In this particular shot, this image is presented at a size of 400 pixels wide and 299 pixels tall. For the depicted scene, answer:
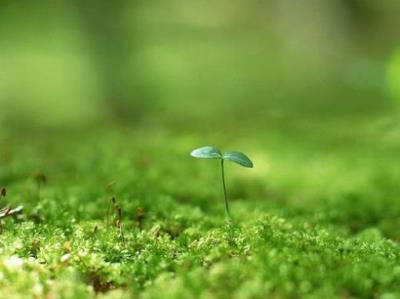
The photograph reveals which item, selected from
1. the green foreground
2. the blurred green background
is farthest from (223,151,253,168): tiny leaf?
the blurred green background

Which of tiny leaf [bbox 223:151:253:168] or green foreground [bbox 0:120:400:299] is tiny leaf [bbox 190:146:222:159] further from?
green foreground [bbox 0:120:400:299]

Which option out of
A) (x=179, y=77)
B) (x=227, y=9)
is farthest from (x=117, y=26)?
(x=227, y=9)

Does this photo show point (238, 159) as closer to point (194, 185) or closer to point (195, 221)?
point (195, 221)

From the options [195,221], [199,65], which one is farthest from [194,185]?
[199,65]

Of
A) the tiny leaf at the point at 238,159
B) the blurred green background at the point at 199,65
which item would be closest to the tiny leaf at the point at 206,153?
the tiny leaf at the point at 238,159

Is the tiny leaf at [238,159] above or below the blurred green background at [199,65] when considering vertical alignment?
below

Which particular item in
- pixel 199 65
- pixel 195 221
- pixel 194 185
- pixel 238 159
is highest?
pixel 199 65

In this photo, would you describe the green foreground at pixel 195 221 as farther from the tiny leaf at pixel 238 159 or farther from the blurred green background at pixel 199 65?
the blurred green background at pixel 199 65
